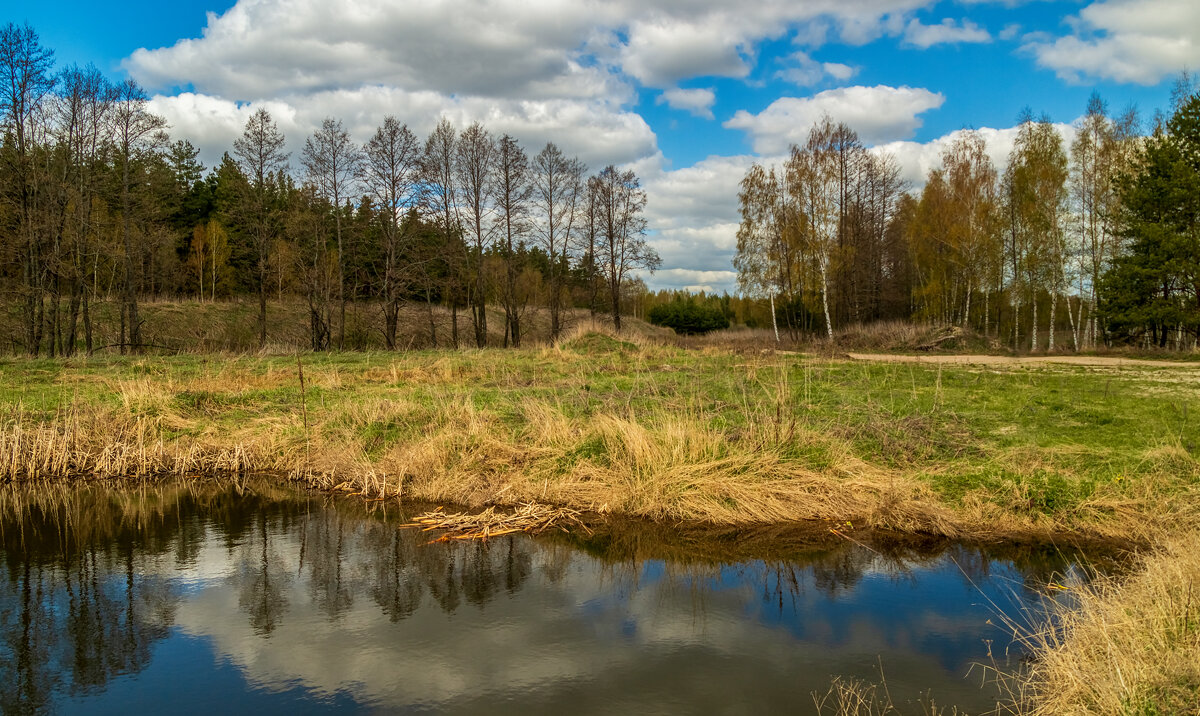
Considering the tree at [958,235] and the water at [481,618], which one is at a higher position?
the tree at [958,235]

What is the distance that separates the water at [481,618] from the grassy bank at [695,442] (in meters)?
0.76

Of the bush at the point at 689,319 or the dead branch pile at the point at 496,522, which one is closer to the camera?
the dead branch pile at the point at 496,522

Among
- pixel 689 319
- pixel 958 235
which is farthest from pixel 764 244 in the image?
pixel 689 319

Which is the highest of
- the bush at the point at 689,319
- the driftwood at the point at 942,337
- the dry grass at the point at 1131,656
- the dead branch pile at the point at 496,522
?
the bush at the point at 689,319

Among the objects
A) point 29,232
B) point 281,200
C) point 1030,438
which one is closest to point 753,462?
point 1030,438

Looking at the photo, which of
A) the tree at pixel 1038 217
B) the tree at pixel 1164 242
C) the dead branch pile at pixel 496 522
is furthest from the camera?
the tree at pixel 1038 217

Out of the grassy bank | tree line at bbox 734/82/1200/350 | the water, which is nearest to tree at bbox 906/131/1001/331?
tree line at bbox 734/82/1200/350

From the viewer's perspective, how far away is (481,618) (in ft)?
19.8

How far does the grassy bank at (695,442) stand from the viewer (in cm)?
816

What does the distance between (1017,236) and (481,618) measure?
107 ft

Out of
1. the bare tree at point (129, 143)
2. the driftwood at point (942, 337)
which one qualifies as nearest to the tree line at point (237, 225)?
the bare tree at point (129, 143)

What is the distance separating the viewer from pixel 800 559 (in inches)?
290

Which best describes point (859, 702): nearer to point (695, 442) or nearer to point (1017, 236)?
point (695, 442)

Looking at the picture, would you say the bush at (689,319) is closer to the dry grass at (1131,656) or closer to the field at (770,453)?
the field at (770,453)
